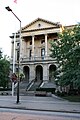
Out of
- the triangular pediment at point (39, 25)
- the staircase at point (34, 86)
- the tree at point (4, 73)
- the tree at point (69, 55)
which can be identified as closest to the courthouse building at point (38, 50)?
the triangular pediment at point (39, 25)

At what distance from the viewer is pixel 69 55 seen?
33469 millimetres

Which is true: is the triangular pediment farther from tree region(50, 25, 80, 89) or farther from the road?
the road

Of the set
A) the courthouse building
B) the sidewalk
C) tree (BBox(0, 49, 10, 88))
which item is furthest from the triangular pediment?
the sidewalk

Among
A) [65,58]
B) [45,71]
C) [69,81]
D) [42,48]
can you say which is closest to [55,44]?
[65,58]

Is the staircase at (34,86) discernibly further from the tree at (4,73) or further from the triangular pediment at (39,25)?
the triangular pediment at (39,25)

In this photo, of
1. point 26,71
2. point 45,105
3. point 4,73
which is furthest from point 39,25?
point 45,105

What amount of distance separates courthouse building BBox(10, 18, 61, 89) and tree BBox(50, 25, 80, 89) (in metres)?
15.7

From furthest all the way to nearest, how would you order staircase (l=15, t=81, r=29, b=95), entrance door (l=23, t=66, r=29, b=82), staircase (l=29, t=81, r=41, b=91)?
1. entrance door (l=23, t=66, r=29, b=82)
2. staircase (l=29, t=81, r=41, b=91)
3. staircase (l=15, t=81, r=29, b=95)

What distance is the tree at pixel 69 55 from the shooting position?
3106cm

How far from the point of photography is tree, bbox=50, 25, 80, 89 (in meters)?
31.1

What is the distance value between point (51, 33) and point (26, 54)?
8.32 m

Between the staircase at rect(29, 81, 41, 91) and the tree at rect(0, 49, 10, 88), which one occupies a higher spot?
the tree at rect(0, 49, 10, 88)

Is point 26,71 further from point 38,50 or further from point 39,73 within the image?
point 38,50

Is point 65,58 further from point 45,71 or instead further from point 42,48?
point 42,48
